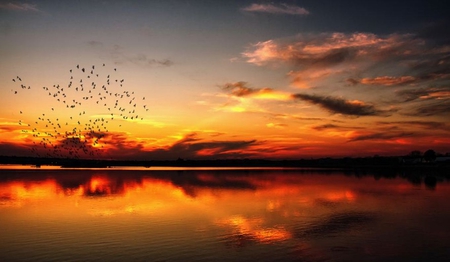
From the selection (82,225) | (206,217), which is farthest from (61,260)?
(206,217)

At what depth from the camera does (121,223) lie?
31312 millimetres

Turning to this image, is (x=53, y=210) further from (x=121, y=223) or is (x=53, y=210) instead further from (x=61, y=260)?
(x=61, y=260)

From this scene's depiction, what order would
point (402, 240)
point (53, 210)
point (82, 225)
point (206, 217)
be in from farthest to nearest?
1. point (53, 210)
2. point (206, 217)
3. point (82, 225)
4. point (402, 240)

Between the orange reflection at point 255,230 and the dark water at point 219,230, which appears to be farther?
the orange reflection at point 255,230

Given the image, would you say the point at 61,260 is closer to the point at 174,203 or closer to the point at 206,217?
the point at 206,217

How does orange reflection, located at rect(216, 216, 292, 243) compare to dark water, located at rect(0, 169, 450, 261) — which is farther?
orange reflection, located at rect(216, 216, 292, 243)

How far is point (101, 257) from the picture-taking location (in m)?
20.8

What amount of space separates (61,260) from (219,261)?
8203mm

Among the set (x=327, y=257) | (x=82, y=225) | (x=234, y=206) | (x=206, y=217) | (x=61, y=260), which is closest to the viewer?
(x=61, y=260)

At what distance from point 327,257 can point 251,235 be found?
6.73 meters

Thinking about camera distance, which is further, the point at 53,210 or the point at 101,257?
the point at 53,210

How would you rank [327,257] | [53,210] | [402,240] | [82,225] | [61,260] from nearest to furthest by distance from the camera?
[61,260] < [327,257] < [402,240] < [82,225] < [53,210]

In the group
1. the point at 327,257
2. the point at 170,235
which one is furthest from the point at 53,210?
the point at 327,257

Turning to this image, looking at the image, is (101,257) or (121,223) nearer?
(101,257)
